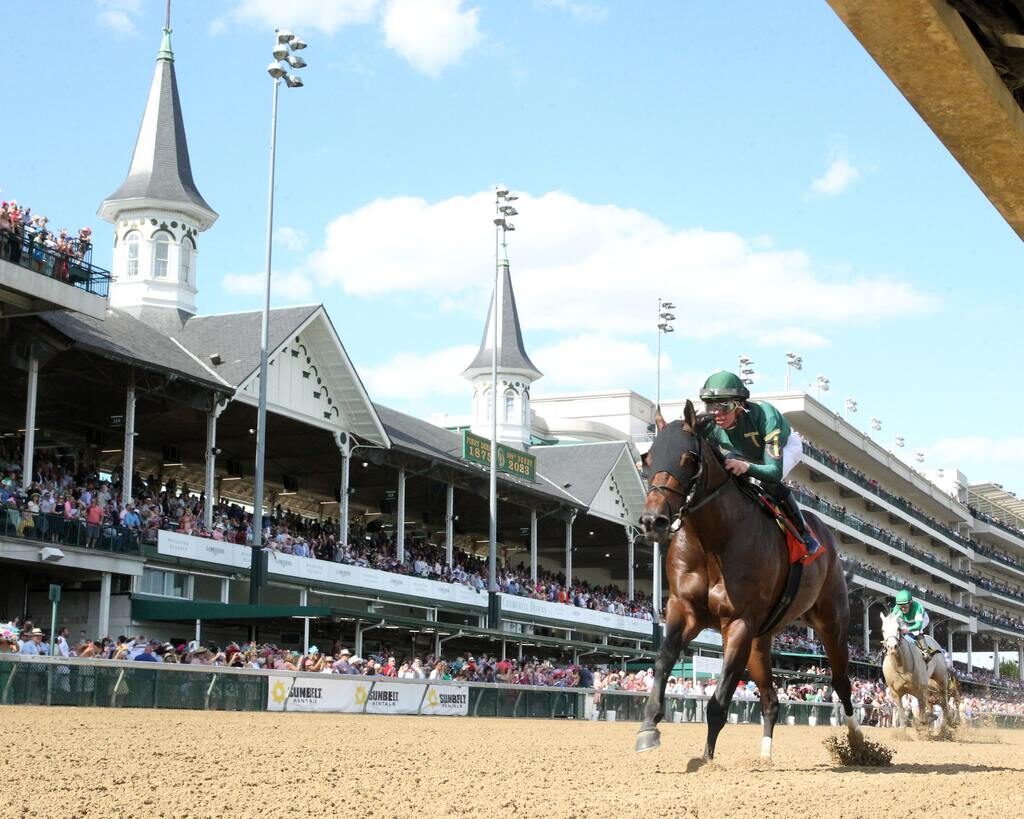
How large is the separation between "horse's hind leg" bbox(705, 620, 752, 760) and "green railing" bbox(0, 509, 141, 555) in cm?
1888

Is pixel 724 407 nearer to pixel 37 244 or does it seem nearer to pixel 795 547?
pixel 795 547

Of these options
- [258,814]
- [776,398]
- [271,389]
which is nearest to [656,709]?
[258,814]

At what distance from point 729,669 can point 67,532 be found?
19977mm

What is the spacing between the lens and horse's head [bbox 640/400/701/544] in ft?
24.8

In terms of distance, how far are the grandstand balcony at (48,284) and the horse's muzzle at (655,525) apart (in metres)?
18.9

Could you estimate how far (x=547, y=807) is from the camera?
562 cm

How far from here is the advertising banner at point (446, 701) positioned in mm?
22188

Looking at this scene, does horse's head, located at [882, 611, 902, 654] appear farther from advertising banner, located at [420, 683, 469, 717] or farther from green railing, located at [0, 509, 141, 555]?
green railing, located at [0, 509, 141, 555]

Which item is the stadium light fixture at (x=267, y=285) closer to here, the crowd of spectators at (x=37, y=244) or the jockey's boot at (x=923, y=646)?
the crowd of spectators at (x=37, y=244)

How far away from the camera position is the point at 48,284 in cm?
2477

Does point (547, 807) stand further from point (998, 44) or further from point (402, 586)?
point (402, 586)

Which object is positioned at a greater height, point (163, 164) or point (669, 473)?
point (163, 164)

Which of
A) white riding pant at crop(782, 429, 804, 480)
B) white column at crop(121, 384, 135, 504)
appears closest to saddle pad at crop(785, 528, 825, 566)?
white riding pant at crop(782, 429, 804, 480)

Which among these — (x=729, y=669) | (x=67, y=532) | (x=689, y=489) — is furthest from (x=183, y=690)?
(x=689, y=489)
